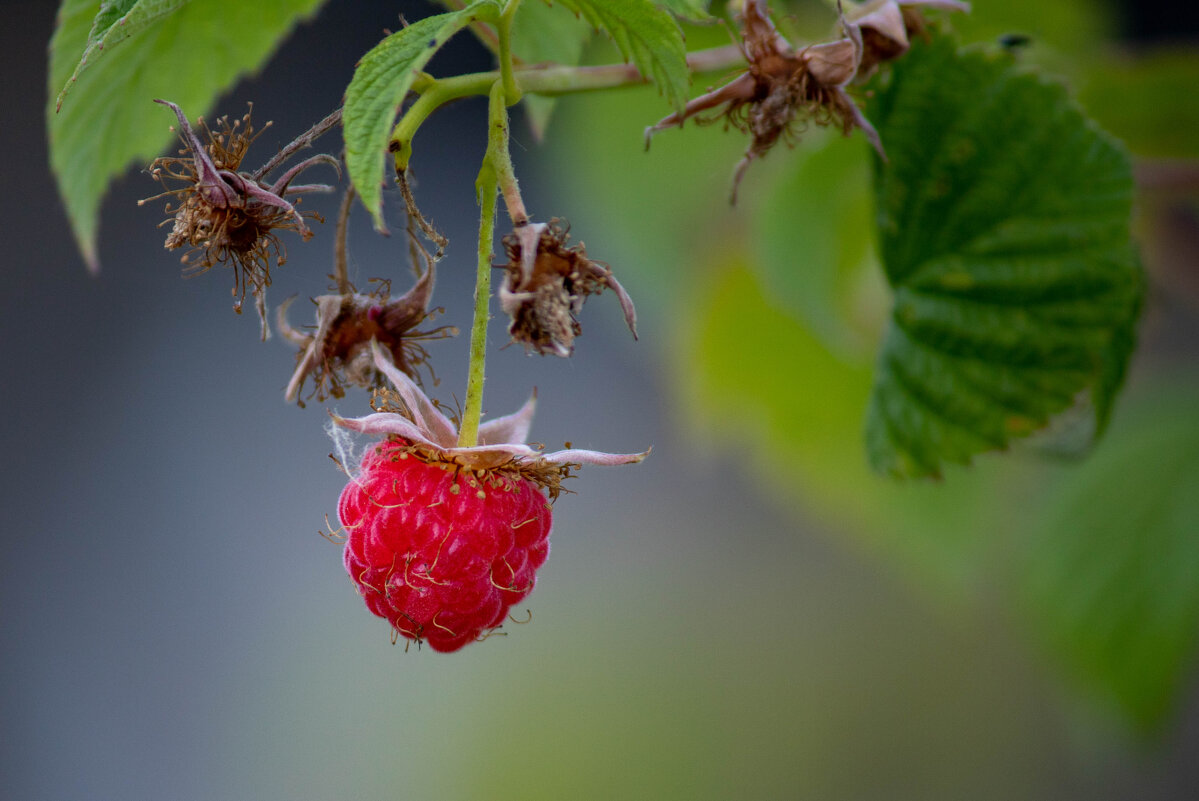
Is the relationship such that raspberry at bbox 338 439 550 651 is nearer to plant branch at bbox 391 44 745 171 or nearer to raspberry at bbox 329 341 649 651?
raspberry at bbox 329 341 649 651

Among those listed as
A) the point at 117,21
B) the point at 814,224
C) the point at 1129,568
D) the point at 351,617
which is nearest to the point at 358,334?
the point at 117,21

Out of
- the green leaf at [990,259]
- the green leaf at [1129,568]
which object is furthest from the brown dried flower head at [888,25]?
the green leaf at [1129,568]

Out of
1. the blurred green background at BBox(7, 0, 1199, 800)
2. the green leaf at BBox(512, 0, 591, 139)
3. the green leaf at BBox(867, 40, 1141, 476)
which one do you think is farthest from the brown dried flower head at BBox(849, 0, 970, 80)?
the blurred green background at BBox(7, 0, 1199, 800)

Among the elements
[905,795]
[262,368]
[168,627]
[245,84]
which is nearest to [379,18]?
[245,84]

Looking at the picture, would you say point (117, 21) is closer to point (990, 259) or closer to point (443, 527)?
point (443, 527)

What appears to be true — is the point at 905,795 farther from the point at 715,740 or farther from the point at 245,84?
the point at 245,84

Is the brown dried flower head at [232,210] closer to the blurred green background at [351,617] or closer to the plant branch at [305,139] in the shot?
the plant branch at [305,139]
